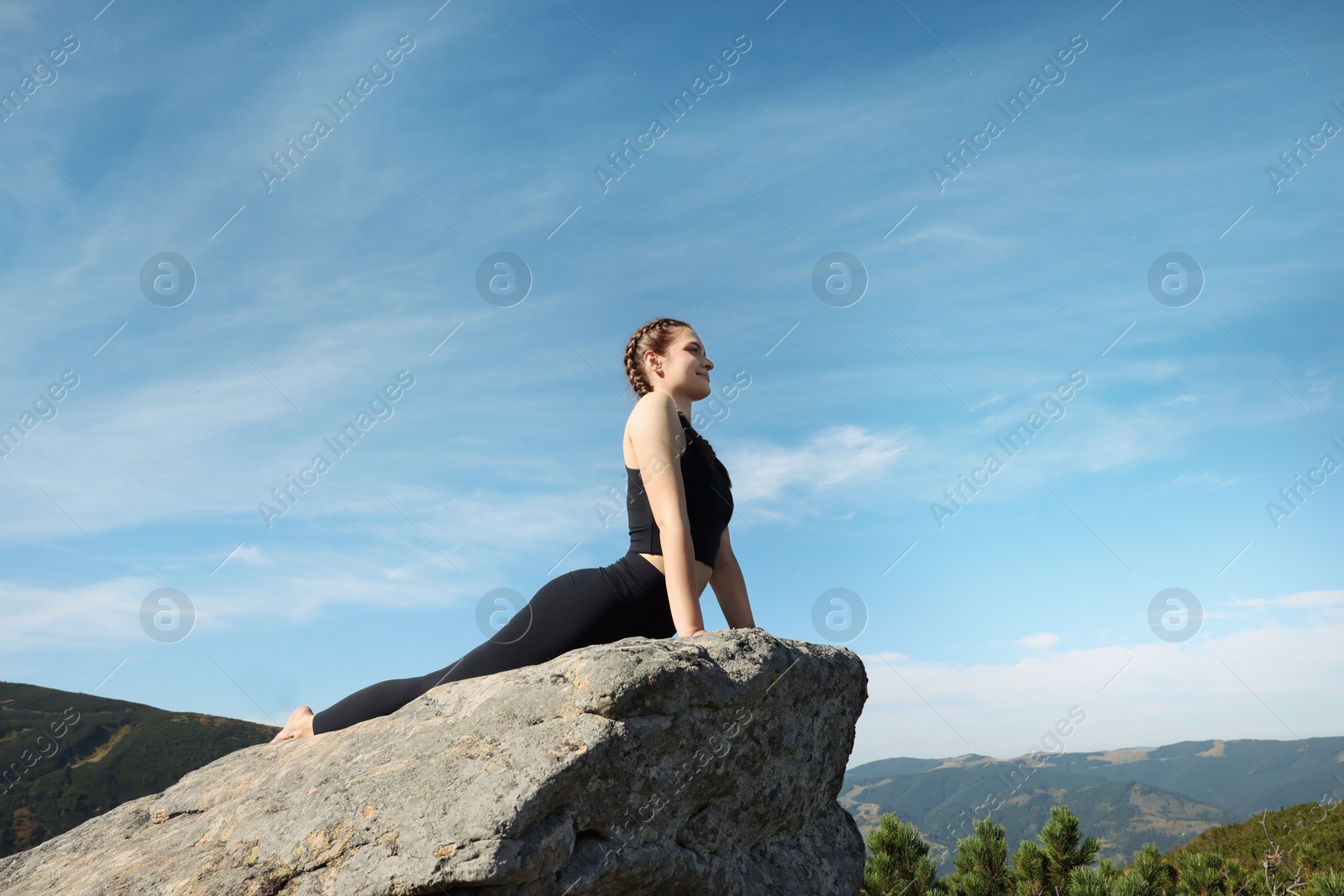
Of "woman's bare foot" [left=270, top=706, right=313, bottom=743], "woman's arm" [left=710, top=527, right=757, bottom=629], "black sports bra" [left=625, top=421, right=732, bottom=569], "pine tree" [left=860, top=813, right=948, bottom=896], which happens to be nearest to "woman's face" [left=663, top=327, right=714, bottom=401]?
"black sports bra" [left=625, top=421, right=732, bottom=569]

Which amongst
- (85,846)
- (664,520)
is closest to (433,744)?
(664,520)

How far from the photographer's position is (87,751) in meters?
49.0

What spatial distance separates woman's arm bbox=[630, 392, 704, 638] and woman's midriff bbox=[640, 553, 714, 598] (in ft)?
0.12

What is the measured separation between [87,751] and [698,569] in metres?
60.5

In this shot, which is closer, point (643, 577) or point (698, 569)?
point (643, 577)

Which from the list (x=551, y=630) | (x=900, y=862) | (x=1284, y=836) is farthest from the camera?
(x=1284, y=836)

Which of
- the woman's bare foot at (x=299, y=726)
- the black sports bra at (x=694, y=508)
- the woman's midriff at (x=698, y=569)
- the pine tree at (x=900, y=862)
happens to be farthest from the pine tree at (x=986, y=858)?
the woman's bare foot at (x=299, y=726)

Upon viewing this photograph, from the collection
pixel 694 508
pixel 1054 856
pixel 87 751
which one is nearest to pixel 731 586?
pixel 694 508

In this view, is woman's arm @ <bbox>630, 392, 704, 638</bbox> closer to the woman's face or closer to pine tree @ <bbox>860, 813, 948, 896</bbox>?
the woman's face

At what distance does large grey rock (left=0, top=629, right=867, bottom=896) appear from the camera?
266 centimetres

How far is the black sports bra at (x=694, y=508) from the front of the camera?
4242 millimetres

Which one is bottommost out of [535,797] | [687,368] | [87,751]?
[535,797]

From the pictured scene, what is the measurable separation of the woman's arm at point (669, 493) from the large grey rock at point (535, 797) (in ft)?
1.25

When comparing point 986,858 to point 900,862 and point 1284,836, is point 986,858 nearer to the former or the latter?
point 900,862
